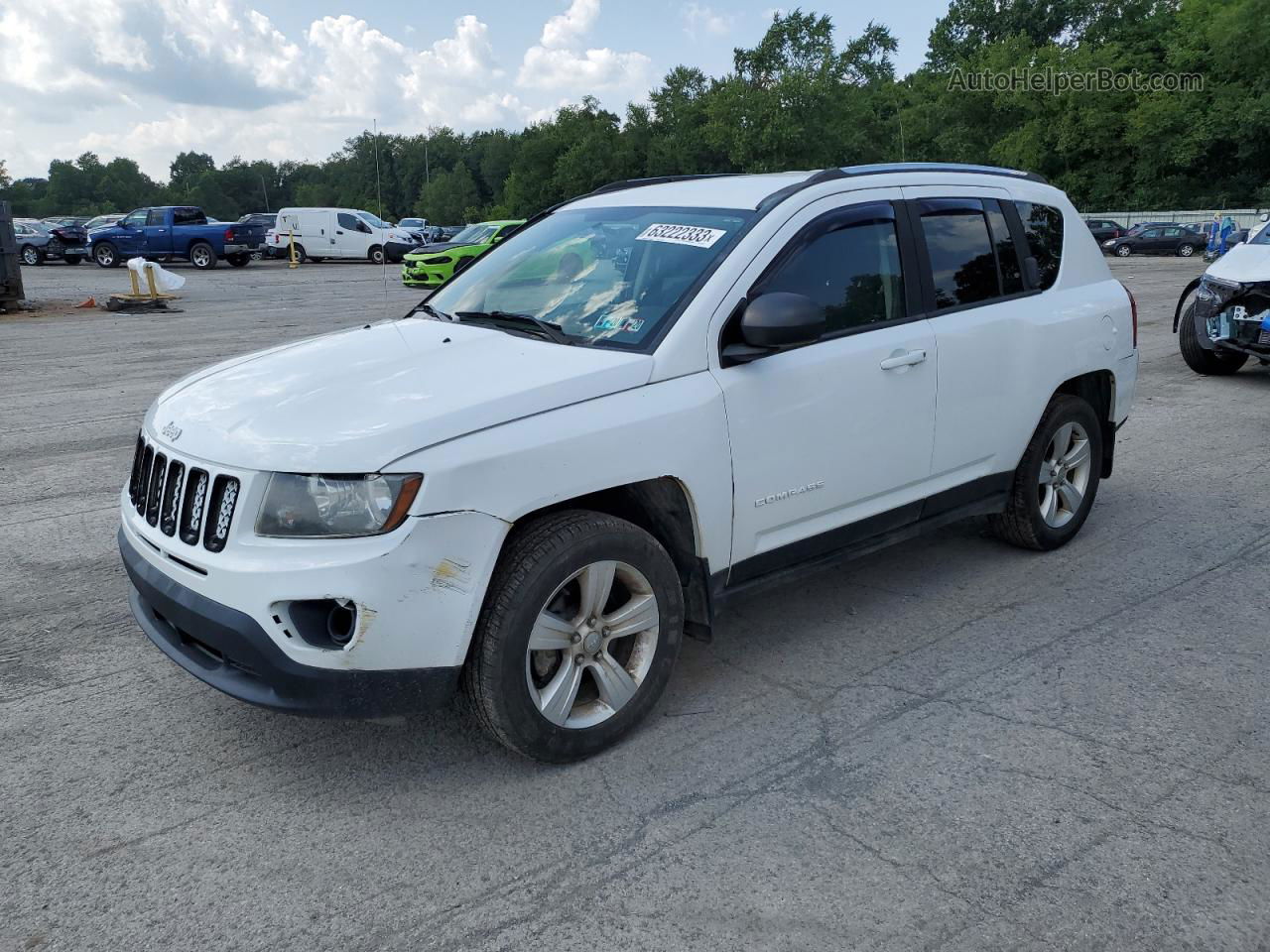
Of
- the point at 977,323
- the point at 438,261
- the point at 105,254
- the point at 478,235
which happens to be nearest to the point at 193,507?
the point at 977,323

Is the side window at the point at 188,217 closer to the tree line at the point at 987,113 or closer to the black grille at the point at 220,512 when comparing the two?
the tree line at the point at 987,113

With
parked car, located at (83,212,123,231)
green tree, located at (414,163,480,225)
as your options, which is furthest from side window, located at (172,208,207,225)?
green tree, located at (414,163,480,225)

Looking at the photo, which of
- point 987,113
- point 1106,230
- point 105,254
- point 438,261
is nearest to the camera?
point 438,261

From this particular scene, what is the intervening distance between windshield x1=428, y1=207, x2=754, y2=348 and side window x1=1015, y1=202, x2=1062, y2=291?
185 centimetres

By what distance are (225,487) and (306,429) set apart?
0.29 meters

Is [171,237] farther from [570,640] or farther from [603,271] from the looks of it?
[570,640]

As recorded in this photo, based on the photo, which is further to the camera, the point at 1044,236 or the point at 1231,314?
the point at 1231,314

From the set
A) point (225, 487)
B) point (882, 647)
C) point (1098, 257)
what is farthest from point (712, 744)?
point (1098, 257)

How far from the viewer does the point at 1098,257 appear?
5.36m

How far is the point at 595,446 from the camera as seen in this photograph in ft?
10.4

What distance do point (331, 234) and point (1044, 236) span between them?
3646cm

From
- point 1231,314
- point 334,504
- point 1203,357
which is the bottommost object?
point 1203,357

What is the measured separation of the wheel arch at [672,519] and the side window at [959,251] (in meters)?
1.64

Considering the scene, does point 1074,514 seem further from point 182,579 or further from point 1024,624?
point 182,579
